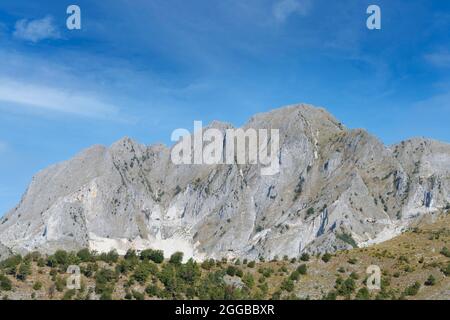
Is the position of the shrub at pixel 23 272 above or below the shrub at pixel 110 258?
below

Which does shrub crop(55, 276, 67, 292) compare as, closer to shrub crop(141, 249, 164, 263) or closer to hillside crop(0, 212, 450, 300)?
hillside crop(0, 212, 450, 300)

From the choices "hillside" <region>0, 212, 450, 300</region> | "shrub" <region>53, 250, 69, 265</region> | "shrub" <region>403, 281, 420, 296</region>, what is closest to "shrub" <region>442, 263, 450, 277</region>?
"hillside" <region>0, 212, 450, 300</region>

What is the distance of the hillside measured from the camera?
7181cm

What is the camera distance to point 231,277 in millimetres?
81875

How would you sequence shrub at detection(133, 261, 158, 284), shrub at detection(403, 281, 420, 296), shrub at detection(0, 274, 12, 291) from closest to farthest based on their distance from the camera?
shrub at detection(0, 274, 12, 291)
shrub at detection(403, 281, 420, 296)
shrub at detection(133, 261, 158, 284)

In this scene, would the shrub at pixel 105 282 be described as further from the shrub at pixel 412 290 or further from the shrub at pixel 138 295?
the shrub at pixel 412 290

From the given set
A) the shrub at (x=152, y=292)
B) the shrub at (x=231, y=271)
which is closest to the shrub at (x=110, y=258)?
the shrub at (x=152, y=292)

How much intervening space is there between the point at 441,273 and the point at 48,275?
5244 cm

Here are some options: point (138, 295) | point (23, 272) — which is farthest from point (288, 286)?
point (23, 272)

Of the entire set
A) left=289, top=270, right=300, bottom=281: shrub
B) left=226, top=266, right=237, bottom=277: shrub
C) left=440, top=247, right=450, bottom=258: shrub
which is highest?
left=440, top=247, right=450, bottom=258: shrub

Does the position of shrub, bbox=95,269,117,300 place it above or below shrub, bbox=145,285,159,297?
above

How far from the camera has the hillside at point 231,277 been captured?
71812mm

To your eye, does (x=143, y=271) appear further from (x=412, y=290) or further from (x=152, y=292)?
(x=412, y=290)

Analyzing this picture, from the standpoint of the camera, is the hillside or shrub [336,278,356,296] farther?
shrub [336,278,356,296]
